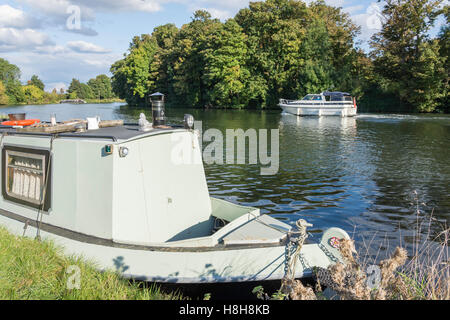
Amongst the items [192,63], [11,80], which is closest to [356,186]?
[192,63]

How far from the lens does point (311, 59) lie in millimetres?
60500

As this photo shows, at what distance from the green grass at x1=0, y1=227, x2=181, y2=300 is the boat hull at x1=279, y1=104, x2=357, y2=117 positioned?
45.6 m

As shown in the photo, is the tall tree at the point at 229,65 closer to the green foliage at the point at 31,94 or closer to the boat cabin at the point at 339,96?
the boat cabin at the point at 339,96

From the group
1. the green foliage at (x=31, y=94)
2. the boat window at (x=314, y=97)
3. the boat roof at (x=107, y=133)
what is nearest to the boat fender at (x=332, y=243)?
the boat roof at (x=107, y=133)

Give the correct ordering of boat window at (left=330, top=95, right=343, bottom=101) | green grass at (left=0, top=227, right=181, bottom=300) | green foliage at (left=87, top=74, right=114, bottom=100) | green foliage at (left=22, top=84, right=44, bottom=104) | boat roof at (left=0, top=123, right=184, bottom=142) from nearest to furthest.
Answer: green grass at (left=0, top=227, right=181, bottom=300), boat roof at (left=0, top=123, right=184, bottom=142), boat window at (left=330, top=95, right=343, bottom=101), green foliage at (left=22, top=84, right=44, bottom=104), green foliage at (left=87, top=74, right=114, bottom=100)

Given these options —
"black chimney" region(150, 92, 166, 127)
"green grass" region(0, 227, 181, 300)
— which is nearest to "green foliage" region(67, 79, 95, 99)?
"black chimney" region(150, 92, 166, 127)

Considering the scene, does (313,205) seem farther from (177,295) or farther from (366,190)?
(177,295)

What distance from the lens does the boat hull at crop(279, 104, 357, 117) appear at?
47.8 meters

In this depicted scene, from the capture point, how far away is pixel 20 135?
7406mm

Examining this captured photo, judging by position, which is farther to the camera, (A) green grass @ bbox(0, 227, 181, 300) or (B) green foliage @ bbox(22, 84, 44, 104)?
(B) green foliage @ bbox(22, 84, 44, 104)

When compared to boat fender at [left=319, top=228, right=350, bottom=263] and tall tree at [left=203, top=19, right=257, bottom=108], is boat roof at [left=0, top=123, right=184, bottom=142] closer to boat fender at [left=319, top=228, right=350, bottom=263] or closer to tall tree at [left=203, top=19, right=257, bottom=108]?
boat fender at [left=319, top=228, right=350, bottom=263]

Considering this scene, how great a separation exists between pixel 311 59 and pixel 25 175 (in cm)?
5901

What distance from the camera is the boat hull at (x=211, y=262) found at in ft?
18.8

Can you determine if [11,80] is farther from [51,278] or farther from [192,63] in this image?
[51,278]
